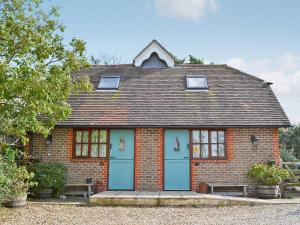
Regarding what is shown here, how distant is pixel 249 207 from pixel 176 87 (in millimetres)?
6374

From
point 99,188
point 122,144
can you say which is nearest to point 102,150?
point 122,144

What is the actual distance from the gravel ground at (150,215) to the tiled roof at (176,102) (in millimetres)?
3606

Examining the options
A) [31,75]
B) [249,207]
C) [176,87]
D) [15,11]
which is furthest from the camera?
[176,87]

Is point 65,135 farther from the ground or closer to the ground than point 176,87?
closer to the ground

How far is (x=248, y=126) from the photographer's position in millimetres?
12938

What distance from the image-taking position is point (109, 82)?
15664 millimetres

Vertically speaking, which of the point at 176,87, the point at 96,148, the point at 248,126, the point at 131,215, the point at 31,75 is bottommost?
the point at 131,215

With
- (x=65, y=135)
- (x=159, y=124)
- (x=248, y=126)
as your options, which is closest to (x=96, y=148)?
(x=65, y=135)

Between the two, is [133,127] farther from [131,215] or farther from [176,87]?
[131,215]

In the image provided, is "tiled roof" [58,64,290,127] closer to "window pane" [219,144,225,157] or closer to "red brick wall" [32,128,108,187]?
"red brick wall" [32,128,108,187]

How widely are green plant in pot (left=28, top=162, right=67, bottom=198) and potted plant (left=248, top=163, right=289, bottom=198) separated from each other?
276 inches

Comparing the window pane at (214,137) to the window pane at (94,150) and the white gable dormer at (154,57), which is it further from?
the white gable dormer at (154,57)

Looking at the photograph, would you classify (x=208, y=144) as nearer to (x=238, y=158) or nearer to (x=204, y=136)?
(x=204, y=136)

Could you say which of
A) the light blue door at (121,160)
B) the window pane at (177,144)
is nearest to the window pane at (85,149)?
the light blue door at (121,160)
